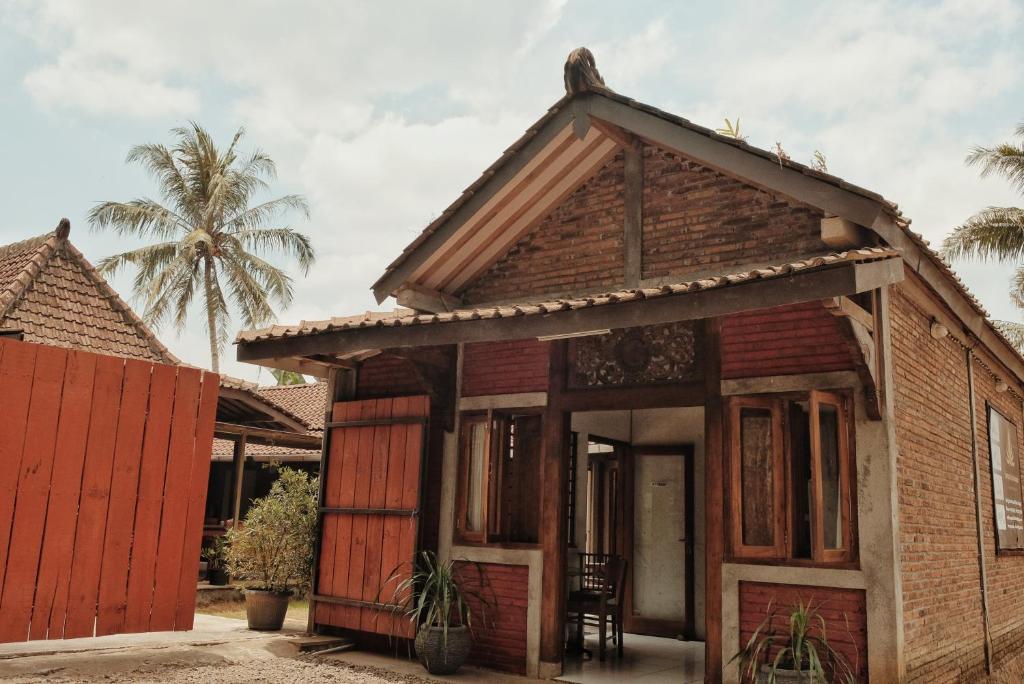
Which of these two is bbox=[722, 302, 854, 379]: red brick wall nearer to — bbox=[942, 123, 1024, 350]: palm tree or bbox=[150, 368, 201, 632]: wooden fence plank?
bbox=[150, 368, 201, 632]: wooden fence plank

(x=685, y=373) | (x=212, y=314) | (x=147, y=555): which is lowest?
(x=147, y=555)

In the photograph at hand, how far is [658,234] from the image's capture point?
7.42 metres

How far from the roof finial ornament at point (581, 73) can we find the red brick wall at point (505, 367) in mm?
2262

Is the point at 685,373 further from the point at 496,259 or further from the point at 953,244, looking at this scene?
the point at 953,244

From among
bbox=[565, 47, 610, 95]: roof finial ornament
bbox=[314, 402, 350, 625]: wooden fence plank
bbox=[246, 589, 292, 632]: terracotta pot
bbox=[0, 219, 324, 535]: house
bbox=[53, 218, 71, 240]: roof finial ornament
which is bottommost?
bbox=[246, 589, 292, 632]: terracotta pot

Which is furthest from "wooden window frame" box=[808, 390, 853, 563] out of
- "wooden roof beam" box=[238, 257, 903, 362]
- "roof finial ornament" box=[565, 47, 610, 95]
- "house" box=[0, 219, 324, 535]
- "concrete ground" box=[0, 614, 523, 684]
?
"house" box=[0, 219, 324, 535]

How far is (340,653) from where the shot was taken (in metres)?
7.74

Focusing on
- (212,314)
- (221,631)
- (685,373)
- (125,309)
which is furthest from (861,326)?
(212,314)

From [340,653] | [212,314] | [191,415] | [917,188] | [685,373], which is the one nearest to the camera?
[685,373]

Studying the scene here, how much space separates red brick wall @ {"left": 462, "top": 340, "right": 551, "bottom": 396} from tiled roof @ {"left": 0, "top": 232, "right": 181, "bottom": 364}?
4524mm

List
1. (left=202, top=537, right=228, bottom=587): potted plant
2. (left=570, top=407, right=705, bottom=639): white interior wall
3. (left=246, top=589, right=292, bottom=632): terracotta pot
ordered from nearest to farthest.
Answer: (left=246, top=589, right=292, bottom=632): terracotta pot < (left=570, top=407, right=705, bottom=639): white interior wall < (left=202, top=537, right=228, bottom=587): potted plant

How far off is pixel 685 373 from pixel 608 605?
2692 mm

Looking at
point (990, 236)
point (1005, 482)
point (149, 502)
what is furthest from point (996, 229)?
point (149, 502)

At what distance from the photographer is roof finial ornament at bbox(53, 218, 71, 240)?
10.2m
